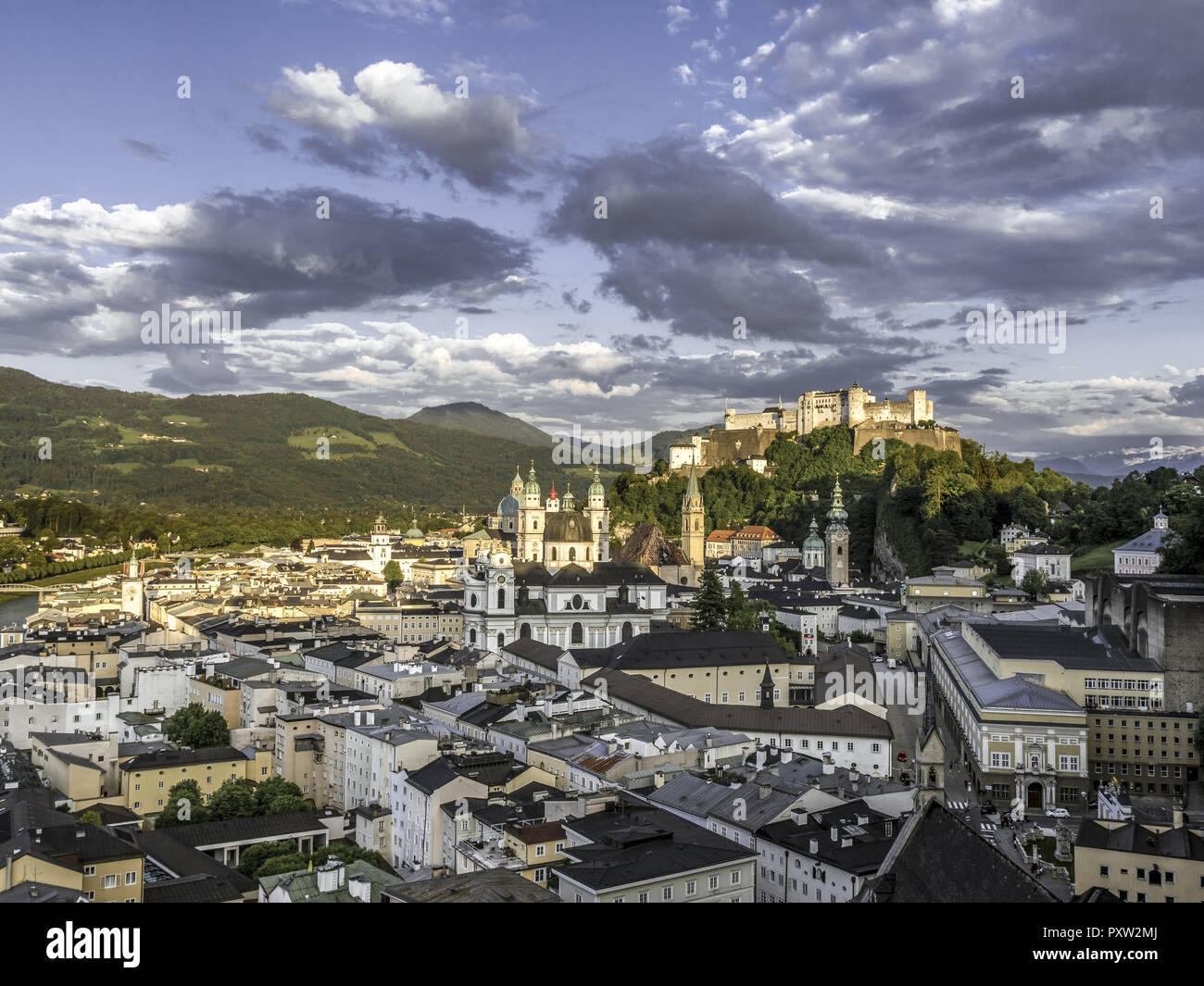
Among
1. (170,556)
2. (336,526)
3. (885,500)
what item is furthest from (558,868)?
(336,526)

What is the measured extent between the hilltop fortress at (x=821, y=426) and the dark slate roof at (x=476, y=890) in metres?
67.6

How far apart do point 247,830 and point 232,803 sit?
1.93 meters

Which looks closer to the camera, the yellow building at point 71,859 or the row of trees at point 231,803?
the yellow building at point 71,859

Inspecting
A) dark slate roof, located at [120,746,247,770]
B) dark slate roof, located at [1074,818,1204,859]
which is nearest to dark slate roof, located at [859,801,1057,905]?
dark slate roof, located at [1074,818,1204,859]

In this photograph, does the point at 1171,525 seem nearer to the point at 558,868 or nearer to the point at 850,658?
the point at 850,658

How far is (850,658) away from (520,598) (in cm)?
1505

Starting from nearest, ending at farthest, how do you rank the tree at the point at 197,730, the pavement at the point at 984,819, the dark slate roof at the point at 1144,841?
the dark slate roof at the point at 1144,841, the pavement at the point at 984,819, the tree at the point at 197,730

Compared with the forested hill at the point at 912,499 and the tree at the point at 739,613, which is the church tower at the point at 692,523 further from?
the tree at the point at 739,613

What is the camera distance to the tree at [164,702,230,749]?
30172 mm

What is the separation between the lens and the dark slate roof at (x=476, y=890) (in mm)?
12820

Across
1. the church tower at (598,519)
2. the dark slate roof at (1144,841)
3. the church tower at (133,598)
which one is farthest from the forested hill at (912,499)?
the church tower at (133,598)

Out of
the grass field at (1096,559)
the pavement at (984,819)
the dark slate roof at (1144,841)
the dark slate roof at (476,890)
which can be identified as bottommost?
the pavement at (984,819)

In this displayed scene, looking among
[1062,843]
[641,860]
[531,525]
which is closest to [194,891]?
[641,860]

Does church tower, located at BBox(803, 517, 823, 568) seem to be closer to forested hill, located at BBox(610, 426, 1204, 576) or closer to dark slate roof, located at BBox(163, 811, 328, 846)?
forested hill, located at BBox(610, 426, 1204, 576)
